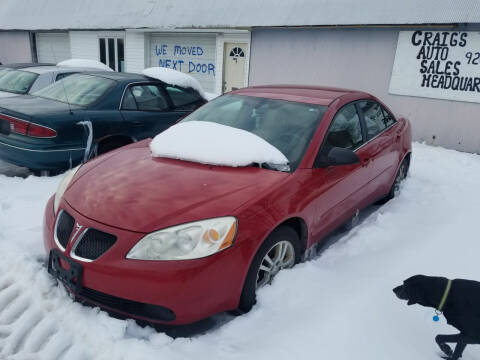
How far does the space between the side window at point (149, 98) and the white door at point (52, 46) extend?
14.5 meters

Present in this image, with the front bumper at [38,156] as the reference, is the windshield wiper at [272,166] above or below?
above

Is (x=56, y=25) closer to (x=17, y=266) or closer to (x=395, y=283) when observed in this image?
(x=17, y=266)

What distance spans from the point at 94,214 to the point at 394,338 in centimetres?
200

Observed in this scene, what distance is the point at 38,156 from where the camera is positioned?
176 inches

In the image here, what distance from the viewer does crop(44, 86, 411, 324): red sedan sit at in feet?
7.22

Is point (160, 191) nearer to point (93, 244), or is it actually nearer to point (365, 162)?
point (93, 244)

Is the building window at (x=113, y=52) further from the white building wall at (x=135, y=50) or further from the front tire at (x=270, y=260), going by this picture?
the front tire at (x=270, y=260)

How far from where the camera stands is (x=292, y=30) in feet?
33.6

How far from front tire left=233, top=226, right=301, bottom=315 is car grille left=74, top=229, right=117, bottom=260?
0.87 m

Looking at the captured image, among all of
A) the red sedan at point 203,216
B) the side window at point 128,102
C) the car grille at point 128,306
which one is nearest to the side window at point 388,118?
the red sedan at point 203,216

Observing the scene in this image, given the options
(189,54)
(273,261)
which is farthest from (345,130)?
(189,54)

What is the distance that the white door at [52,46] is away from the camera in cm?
1830


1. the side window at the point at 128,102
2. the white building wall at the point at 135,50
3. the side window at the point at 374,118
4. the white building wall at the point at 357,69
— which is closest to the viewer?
the side window at the point at 374,118

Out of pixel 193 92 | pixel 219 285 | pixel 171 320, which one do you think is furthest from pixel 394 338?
pixel 193 92
